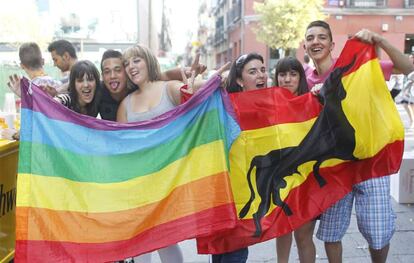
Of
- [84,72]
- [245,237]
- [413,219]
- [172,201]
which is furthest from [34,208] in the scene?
[413,219]

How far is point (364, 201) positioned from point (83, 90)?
6.73 feet

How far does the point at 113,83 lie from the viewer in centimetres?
333

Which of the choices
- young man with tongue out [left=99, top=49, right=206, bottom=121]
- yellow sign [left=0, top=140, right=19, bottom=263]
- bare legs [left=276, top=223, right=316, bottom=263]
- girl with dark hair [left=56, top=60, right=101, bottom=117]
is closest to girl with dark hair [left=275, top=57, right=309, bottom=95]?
young man with tongue out [left=99, top=49, right=206, bottom=121]

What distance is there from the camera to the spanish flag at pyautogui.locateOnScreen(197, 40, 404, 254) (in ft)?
10.3

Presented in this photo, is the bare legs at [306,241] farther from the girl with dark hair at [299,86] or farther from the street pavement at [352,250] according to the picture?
the street pavement at [352,250]

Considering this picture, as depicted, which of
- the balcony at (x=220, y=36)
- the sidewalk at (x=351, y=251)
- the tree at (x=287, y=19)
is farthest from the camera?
the balcony at (x=220, y=36)

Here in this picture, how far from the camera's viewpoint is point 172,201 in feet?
9.69

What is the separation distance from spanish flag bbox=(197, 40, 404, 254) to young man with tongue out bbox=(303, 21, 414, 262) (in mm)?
83

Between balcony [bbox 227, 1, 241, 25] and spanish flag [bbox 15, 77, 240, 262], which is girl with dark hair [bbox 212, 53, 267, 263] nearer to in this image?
spanish flag [bbox 15, 77, 240, 262]

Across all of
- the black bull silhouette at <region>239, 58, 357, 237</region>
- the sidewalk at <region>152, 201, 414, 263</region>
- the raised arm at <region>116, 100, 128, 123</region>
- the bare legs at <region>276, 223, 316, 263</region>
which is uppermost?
the raised arm at <region>116, 100, 128, 123</region>

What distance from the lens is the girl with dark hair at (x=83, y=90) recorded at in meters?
3.26

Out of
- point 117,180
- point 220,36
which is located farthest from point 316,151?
point 220,36

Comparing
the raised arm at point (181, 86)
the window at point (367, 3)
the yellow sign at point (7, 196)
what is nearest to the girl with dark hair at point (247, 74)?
the raised arm at point (181, 86)

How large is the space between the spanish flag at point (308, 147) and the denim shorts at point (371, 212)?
7 cm
